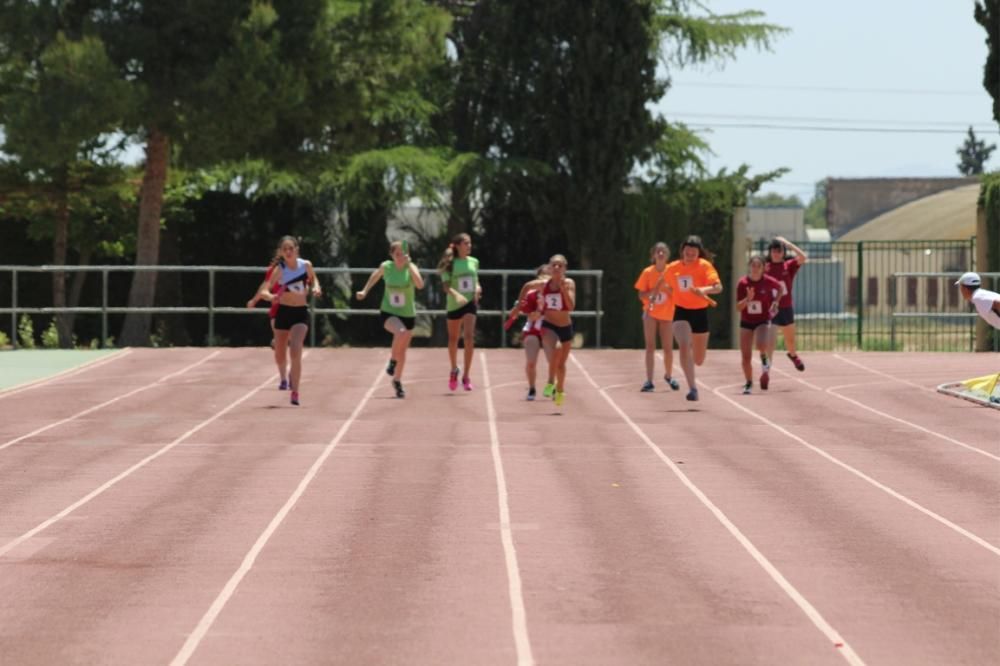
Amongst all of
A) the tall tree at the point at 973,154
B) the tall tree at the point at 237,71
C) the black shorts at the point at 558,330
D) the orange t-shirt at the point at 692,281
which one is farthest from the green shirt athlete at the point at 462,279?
the tall tree at the point at 973,154

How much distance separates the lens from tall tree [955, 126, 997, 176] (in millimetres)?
146000

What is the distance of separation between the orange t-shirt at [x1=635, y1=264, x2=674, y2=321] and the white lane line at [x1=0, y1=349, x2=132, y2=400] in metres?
7.37

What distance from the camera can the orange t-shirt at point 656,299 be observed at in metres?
21.7

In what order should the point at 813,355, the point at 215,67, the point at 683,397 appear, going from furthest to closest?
the point at 215,67, the point at 813,355, the point at 683,397

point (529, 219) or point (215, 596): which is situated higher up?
point (529, 219)

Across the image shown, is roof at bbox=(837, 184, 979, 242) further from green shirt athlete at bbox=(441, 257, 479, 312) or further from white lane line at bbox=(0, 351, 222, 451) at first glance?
green shirt athlete at bbox=(441, 257, 479, 312)

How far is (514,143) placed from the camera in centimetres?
4025

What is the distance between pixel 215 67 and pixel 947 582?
25913mm

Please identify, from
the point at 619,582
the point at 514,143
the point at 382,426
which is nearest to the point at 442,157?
the point at 514,143

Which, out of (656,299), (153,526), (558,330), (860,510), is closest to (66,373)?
(558,330)

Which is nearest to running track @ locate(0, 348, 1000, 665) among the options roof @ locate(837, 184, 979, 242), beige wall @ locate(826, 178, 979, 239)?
roof @ locate(837, 184, 979, 242)

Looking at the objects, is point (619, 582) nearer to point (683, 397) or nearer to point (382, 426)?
point (382, 426)

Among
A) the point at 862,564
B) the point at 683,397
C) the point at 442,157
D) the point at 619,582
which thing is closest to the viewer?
→ the point at 619,582

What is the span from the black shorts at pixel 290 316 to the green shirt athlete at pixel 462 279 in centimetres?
187
